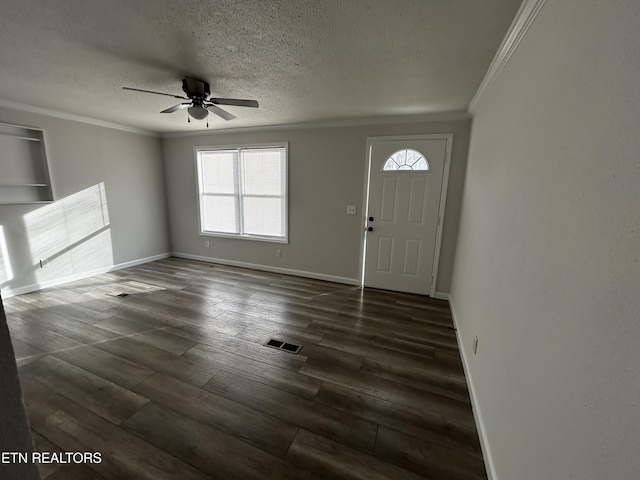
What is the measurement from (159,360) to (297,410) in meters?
1.32

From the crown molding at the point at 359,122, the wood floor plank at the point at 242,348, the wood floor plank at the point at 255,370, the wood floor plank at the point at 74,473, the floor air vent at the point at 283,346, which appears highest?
the crown molding at the point at 359,122

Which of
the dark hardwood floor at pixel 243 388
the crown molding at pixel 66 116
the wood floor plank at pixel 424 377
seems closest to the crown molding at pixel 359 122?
the crown molding at pixel 66 116

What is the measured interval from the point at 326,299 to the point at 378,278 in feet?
3.09

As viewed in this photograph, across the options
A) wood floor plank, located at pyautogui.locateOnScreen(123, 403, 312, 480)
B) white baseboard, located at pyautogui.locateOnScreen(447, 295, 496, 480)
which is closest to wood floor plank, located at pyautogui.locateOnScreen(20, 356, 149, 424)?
wood floor plank, located at pyautogui.locateOnScreen(123, 403, 312, 480)

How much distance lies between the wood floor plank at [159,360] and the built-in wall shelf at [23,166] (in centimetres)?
270

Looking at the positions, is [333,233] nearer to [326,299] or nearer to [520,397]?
[326,299]

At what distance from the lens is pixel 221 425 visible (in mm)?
1590

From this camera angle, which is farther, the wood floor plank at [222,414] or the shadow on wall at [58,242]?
the shadow on wall at [58,242]

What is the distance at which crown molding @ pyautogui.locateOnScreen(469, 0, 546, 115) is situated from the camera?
1.30 m

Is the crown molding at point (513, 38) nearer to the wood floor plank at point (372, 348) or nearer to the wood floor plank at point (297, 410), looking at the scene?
the wood floor plank at point (372, 348)

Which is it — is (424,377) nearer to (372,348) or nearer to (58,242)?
(372,348)

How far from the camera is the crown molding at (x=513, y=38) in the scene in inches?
51.3

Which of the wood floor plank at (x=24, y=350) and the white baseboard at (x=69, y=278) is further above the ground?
the white baseboard at (x=69, y=278)

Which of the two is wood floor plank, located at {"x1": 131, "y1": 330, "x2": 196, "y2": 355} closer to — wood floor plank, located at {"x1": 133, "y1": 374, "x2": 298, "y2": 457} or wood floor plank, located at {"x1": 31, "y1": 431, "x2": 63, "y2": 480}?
wood floor plank, located at {"x1": 133, "y1": 374, "x2": 298, "y2": 457}
